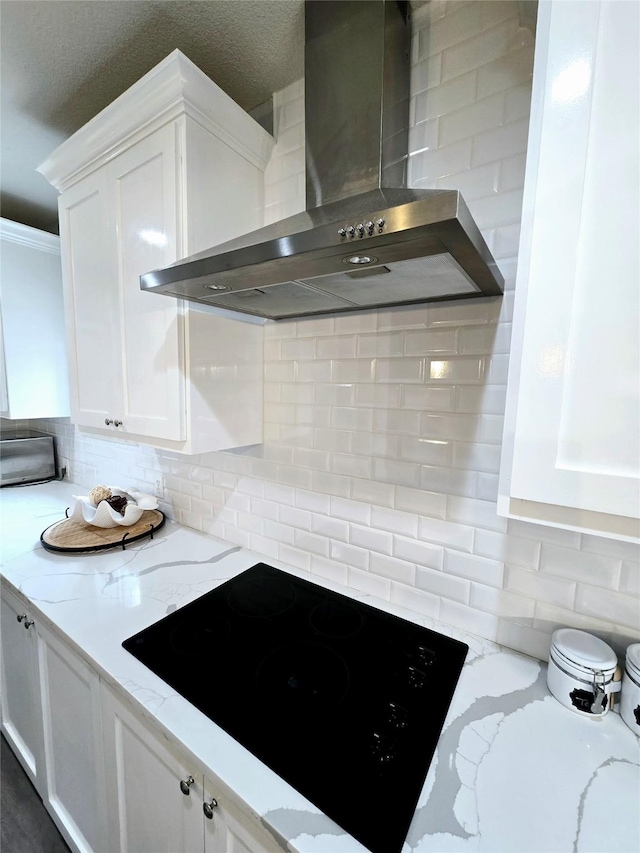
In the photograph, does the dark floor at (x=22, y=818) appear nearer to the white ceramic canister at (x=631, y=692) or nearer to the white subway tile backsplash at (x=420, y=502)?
the white subway tile backsplash at (x=420, y=502)

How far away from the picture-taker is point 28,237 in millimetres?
1872

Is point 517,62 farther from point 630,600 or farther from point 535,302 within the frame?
point 630,600

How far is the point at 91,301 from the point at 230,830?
5.01 ft

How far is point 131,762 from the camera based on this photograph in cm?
84

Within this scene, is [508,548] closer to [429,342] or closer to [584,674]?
[584,674]

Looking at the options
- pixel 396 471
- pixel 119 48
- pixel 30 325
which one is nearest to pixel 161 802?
pixel 396 471

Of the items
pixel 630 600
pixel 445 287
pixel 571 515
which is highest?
pixel 445 287

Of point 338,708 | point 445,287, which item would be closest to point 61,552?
point 338,708

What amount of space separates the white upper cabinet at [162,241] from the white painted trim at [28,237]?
2.14ft

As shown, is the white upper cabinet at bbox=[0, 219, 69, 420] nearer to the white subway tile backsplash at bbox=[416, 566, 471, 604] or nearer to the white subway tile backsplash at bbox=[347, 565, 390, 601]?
the white subway tile backsplash at bbox=[347, 565, 390, 601]

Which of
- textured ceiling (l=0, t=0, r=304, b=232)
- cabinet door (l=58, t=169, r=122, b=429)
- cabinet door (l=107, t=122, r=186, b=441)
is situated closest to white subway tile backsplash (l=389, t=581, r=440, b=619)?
cabinet door (l=107, t=122, r=186, b=441)

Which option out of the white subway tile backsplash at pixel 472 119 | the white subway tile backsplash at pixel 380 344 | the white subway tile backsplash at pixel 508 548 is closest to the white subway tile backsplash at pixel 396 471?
the white subway tile backsplash at pixel 508 548

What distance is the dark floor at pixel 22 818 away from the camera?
1.23m

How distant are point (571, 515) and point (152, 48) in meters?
1.63
